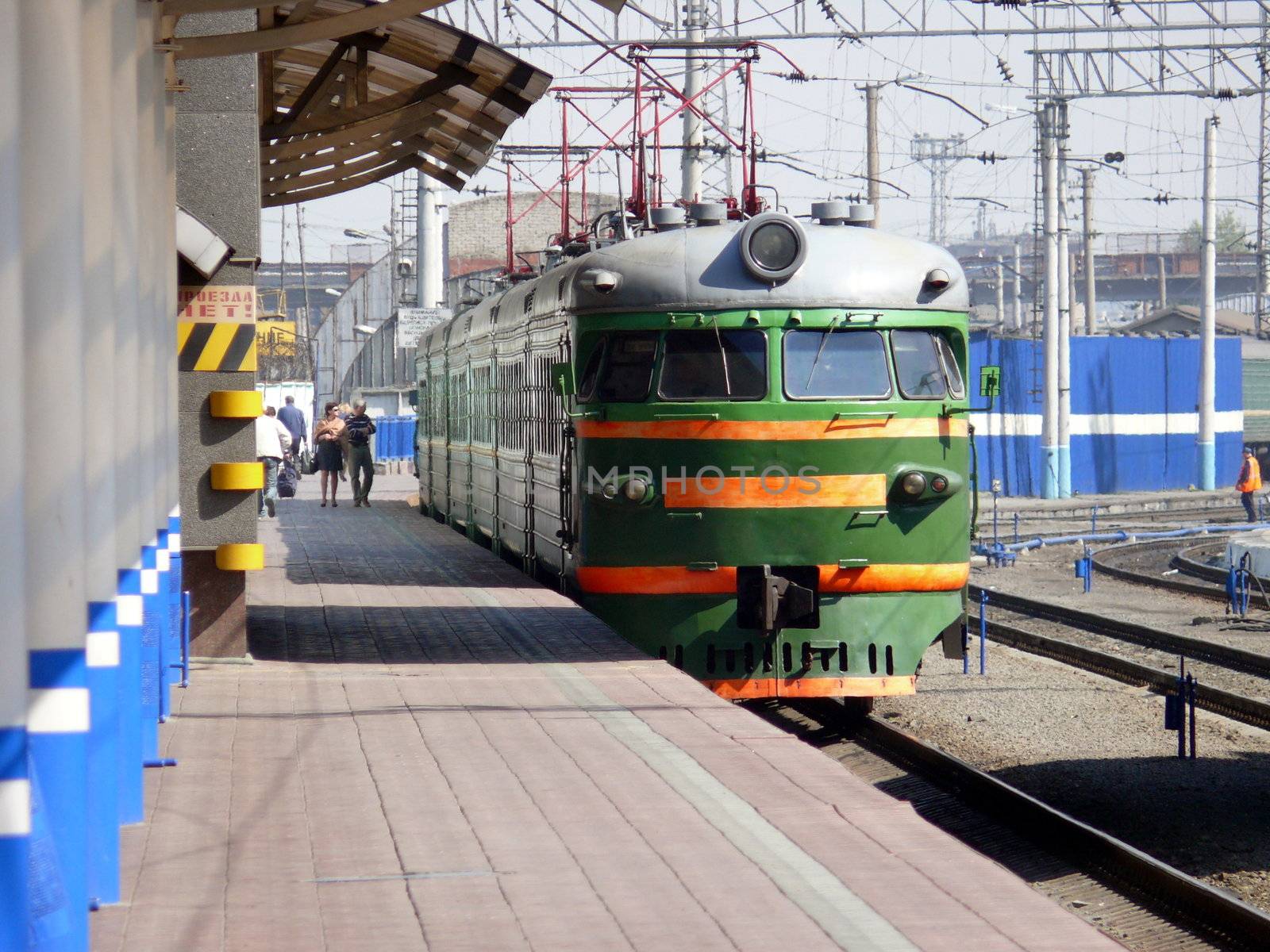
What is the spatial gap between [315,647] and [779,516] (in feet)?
9.06

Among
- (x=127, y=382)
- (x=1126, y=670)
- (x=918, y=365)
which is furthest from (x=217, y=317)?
(x=1126, y=670)

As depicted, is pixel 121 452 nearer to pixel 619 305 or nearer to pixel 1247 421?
pixel 619 305

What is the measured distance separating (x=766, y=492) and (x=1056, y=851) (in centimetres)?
265

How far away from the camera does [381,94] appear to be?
13.3m

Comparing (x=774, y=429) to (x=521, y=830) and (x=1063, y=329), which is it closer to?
(x=521, y=830)

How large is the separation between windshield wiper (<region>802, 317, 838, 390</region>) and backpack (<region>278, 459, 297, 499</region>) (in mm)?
17452

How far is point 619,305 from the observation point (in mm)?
10383

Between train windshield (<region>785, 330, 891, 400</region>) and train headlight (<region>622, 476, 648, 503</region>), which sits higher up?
train windshield (<region>785, 330, 891, 400</region>)

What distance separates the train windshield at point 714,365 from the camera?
10.2 m

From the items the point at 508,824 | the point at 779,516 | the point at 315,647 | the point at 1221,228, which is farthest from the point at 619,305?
the point at 1221,228

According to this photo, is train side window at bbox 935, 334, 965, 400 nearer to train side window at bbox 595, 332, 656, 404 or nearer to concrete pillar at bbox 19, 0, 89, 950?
train side window at bbox 595, 332, 656, 404

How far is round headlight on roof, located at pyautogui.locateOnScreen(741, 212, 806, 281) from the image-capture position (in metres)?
10.2

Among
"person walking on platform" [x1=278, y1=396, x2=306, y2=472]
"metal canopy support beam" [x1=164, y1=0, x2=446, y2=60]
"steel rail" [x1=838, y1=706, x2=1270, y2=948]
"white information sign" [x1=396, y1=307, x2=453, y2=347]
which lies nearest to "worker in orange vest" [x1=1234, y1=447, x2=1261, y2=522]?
"white information sign" [x1=396, y1=307, x2=453, y2=347]

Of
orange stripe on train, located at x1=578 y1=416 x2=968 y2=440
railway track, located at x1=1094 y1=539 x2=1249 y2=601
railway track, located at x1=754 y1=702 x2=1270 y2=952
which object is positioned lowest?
railway track, located at x1=1094 y1=539 x2=1249 y2=601
